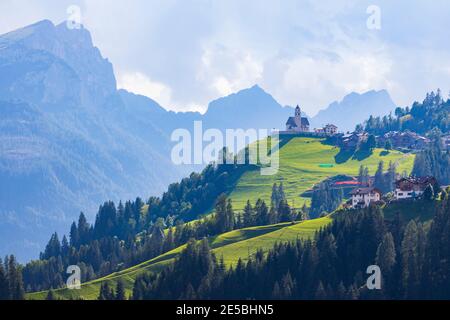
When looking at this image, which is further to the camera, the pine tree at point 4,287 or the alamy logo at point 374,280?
the pine tree at point 4,287

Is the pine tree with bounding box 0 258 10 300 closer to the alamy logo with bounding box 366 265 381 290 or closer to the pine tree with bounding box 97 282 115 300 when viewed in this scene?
the pine tree with bounding box 97 282 115 300

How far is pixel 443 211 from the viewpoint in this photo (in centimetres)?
17288

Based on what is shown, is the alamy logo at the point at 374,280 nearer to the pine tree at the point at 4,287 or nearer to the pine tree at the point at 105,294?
the pine tree at the point at 105,294

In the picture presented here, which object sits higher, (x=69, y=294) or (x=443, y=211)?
(x=443, y=211)

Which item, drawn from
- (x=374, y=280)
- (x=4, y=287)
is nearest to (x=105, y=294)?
(x=4, y=287)

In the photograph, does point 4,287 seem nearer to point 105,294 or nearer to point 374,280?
point 105,294

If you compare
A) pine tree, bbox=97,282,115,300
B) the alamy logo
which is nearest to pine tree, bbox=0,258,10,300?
pine tree, bbox=97,282,115,300

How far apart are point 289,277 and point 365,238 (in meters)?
16.9

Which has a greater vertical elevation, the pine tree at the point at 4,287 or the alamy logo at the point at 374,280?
the alamy logo at the point at 374,280

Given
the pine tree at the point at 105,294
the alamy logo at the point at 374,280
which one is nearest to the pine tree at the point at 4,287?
the pine tree at the point at 105,294
